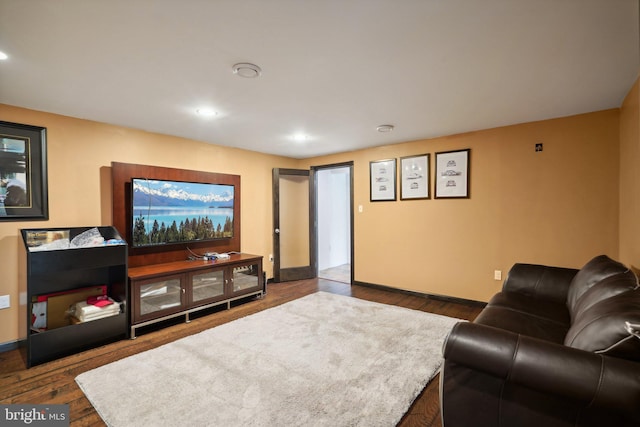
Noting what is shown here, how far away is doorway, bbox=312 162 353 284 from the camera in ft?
19.7

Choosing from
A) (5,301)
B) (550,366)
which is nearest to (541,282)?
(550,366)

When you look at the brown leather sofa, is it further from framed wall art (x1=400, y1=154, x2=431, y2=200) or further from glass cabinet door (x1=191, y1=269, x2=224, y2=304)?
glass cabinet door (x1=191, y1=269, x2=224, y2=304)

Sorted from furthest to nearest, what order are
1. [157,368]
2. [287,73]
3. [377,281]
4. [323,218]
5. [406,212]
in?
[323,218]
[377,281]
[406,212]
[157,368]
[287,73]

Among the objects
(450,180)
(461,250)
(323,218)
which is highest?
(450,180)

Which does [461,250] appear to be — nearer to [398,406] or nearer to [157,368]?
[398,406]

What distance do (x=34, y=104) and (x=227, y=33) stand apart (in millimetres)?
2371

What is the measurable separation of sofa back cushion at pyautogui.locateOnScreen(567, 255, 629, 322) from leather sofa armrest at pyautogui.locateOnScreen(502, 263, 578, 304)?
0.11 m

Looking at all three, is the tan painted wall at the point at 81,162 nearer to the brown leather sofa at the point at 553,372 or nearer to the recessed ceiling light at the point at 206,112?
the recessed ceiling light at the point at 206,112

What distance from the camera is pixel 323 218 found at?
20.5ft

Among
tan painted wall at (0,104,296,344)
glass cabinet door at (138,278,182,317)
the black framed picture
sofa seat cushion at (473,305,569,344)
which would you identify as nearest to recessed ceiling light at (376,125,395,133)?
sofa seat cushion at (473,305,569,344)

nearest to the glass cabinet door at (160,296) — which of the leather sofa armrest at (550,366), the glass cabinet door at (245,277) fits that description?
the glass cabinet door at (245,277)

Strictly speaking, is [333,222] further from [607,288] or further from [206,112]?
[607,288]

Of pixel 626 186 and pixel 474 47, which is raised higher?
pixel 474 47

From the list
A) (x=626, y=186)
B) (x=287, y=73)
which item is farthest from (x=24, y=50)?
(x=626, y=186)
